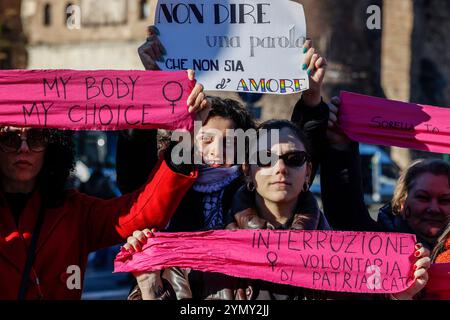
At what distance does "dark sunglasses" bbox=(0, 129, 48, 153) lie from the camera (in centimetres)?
486

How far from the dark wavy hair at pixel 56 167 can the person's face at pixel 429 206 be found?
5.32ft

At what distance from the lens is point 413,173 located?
19.0ft

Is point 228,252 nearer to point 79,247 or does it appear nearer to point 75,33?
point 79,247

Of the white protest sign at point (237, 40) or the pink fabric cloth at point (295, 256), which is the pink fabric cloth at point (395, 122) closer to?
the white protest sign at point (237, 40)

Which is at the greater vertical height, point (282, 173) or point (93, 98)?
point (93, 98)

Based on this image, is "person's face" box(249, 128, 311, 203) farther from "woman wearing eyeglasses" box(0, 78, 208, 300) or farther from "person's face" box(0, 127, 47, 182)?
"person's face" box(0, 127, 47, 182)

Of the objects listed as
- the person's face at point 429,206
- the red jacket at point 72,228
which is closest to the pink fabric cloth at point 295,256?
the red jacket at point 72,228

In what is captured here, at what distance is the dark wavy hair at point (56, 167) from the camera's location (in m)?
4.93

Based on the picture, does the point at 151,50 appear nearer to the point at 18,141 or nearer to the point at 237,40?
the point at 237,40

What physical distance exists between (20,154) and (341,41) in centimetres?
2466

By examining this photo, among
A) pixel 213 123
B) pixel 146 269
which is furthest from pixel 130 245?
pixel 213 123

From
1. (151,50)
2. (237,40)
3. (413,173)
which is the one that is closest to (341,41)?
(413,173)

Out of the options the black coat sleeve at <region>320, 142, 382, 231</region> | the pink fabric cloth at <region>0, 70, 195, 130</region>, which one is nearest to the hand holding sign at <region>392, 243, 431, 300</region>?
the black coat sleeve at <region>320, 142, 382, 231</region>

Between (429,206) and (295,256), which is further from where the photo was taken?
(429,206)
